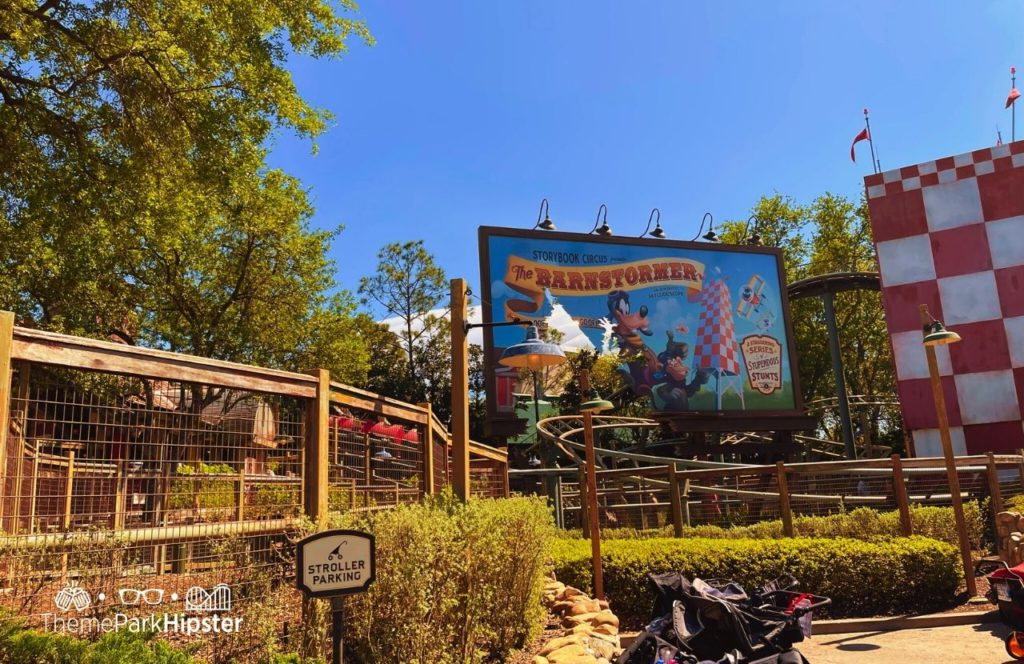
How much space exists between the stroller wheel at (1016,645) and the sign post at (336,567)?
4779mm

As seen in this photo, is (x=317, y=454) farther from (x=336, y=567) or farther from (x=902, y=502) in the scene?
(x=902, y=502)

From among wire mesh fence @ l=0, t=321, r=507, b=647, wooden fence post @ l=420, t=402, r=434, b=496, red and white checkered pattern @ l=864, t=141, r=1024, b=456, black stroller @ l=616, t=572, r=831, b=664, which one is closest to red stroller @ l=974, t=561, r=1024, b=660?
black stroller @ l=616, t=572, r=831, b=664

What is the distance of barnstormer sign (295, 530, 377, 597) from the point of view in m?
3.35

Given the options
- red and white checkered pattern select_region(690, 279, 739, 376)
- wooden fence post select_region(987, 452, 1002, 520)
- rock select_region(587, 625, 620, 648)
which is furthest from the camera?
red and white checkered pattern select_region(690, 279, 739, 376)

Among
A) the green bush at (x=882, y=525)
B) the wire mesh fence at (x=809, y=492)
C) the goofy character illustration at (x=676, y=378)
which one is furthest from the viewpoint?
the goofy character illustration at (x=676, y=378)

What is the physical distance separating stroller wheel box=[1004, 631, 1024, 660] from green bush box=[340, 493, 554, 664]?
11.3 ft

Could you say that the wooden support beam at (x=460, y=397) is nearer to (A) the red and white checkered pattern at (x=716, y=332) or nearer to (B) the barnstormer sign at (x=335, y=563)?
(B) the barnstormer sign at (x=335, y=563)

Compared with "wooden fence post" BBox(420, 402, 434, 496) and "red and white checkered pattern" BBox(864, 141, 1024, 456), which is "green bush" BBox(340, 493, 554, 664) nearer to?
"wooden fence post" BBox(420, 402, 434, 496)

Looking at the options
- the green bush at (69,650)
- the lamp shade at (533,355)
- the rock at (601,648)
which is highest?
the lamp shade at (533,355)

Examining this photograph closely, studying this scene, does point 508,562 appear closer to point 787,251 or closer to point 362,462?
point 362,462

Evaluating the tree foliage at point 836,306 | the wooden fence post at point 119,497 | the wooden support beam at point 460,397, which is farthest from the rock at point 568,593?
the tree foliage at point 836,306

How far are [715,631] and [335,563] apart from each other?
2772 millimetres

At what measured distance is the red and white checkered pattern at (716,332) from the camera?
20.7 m

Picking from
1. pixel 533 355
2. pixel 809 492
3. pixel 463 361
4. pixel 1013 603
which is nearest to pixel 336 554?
pixel 533 355
